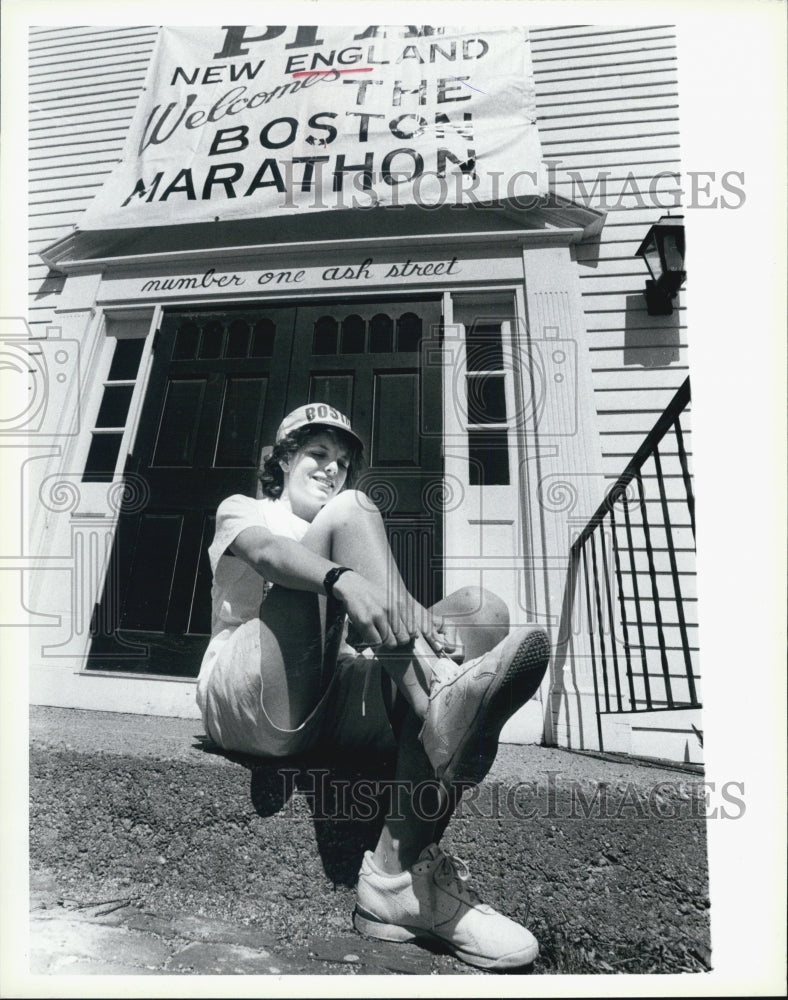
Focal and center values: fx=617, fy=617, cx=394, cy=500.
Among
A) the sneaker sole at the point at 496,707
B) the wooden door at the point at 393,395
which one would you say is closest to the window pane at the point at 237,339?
the wooden door at the point at 393,395

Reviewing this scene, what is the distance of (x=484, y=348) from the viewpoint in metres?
3.10

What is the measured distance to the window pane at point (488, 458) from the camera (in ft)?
9.64

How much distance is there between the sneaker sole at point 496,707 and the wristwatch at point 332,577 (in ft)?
2.41

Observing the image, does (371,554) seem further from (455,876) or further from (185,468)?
(455,876)

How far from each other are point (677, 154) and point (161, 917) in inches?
167

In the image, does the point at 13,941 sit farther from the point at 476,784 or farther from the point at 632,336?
the point at 632,336

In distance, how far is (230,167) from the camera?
3.35m

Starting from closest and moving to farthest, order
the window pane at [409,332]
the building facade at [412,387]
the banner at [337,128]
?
the building facade at [412,387] < the window pane at [409,332] < the banner at [337,128]

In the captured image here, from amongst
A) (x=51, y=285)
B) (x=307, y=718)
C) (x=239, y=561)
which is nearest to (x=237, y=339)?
(x=51, y=285)

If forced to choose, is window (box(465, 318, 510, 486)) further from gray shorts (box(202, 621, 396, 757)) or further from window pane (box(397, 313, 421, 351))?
gray shorts (box(202, 621, 396, 757))

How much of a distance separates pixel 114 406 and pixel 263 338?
33.8 inches

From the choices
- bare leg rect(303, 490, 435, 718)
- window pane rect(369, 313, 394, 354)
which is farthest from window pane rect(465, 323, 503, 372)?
bare leg rect(303, 490, 435, 718)

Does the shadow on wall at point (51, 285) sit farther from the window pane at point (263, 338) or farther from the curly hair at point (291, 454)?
the curly hair at point (291, 454)

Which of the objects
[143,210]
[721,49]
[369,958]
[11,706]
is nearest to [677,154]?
[721,49]
